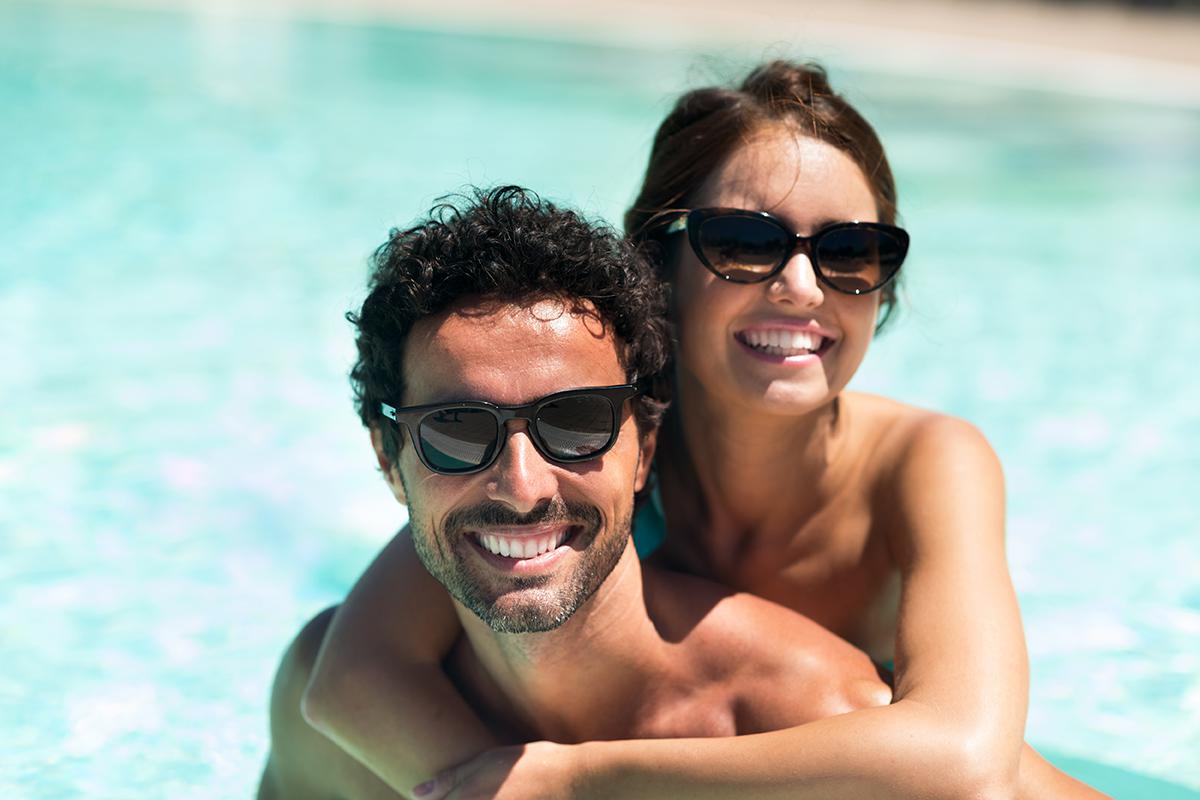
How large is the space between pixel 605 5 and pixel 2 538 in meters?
14.8

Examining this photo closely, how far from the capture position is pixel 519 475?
2508mm

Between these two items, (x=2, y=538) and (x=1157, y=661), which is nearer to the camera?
(x=1157, y=661)

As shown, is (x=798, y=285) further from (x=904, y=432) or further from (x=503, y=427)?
(x=503, y=427)

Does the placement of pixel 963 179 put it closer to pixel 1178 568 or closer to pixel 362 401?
pixel 1178 568

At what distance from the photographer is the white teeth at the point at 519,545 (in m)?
2.57

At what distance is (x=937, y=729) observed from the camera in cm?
264

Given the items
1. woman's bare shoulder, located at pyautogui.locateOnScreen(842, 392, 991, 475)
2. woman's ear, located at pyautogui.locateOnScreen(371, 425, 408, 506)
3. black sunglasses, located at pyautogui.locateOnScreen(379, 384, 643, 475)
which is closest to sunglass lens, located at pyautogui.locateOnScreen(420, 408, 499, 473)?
black sunglasses, located at pyautogui.locateOnScreen(379, 384, 643, 475)

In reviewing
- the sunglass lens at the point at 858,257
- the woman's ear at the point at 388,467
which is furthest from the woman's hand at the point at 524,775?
the sunglass lens at the point at 858,257

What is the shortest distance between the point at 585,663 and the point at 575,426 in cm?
59

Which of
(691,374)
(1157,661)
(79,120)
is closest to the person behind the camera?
(691,374)

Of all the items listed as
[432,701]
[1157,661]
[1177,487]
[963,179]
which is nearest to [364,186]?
[963,179]

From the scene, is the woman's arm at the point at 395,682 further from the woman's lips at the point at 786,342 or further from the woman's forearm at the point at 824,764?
the woman's lips at the point at 786,342

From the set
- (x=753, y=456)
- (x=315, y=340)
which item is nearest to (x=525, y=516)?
(x=753, y=456)

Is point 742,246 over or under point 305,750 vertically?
over
